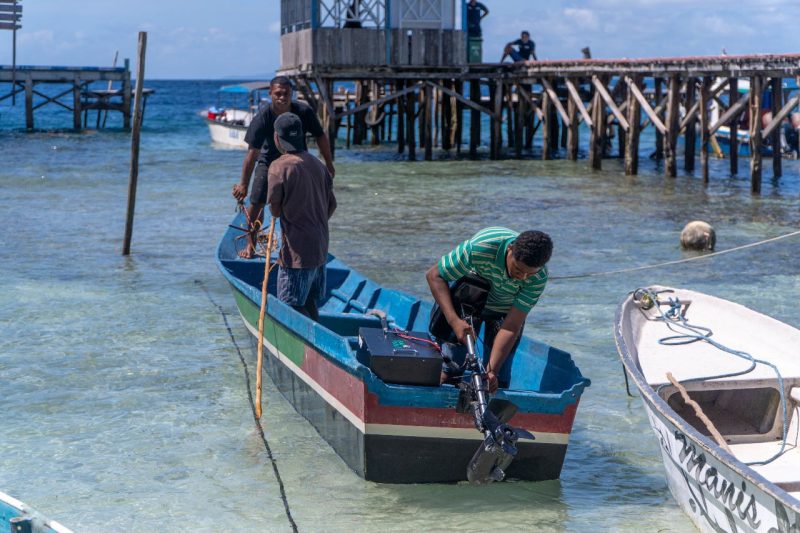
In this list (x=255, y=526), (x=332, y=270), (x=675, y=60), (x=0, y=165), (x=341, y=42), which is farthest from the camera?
(x=0, y=165)

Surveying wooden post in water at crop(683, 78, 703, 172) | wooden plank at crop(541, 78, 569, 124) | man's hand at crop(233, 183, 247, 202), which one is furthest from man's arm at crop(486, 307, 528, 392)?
wooden plank at crop(541, 78, 569, 124)

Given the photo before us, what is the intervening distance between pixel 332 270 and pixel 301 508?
3.95 metres

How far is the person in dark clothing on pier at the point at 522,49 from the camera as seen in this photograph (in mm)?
29500

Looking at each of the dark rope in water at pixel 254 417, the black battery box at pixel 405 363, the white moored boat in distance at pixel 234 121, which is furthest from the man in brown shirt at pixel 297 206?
the white moored boat in distance at pixel 234 121

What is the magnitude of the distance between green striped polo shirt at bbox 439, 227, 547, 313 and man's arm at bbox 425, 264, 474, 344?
4 cm

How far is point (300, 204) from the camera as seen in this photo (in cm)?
723

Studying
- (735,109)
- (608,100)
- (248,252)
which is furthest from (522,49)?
(248,252)

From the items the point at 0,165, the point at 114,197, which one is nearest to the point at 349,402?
the point at 114,197

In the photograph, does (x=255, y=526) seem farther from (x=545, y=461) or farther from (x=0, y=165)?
(x=0, y=165)

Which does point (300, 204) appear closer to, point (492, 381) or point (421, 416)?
point (421, 416)

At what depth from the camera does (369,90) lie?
36.9m

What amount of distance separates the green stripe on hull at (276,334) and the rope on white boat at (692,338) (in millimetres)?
2426

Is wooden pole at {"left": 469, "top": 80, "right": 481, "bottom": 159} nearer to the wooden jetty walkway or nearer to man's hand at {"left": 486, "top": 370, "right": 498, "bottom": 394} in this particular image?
the wooden jetty walkway

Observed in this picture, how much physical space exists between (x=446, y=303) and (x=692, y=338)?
7.54 ft
